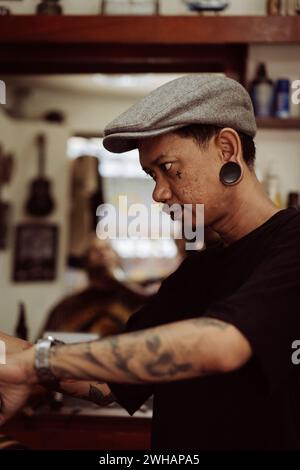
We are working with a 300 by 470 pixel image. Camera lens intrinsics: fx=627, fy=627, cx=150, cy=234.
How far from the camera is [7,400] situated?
1252 millimetres

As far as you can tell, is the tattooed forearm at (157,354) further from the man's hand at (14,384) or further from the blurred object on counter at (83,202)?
the blurred object on counter at (83,202)

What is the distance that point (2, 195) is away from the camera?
19.0ft

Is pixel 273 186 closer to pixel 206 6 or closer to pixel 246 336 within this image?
pixel 206 6

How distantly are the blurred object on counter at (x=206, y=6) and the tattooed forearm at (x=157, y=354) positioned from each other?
2167 millimetres

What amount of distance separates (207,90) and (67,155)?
506 centimetres

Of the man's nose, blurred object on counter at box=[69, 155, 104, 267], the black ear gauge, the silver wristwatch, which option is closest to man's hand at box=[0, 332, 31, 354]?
the silver wristwatch

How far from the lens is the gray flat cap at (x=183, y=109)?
129cm

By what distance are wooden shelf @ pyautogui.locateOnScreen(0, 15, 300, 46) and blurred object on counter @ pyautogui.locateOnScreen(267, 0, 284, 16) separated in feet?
0.23

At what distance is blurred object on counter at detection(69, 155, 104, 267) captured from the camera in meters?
6.38

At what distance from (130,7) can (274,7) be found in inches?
26.6

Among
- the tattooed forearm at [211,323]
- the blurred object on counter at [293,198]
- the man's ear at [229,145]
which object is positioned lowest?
the tattooed forearm at [211,323]

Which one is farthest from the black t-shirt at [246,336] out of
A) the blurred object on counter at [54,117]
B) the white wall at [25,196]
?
the blurred object on counter at [54,117]

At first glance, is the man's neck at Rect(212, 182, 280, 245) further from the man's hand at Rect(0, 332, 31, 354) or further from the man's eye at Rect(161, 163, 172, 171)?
the man's hand at Rect(0, 332, 31, 354)
